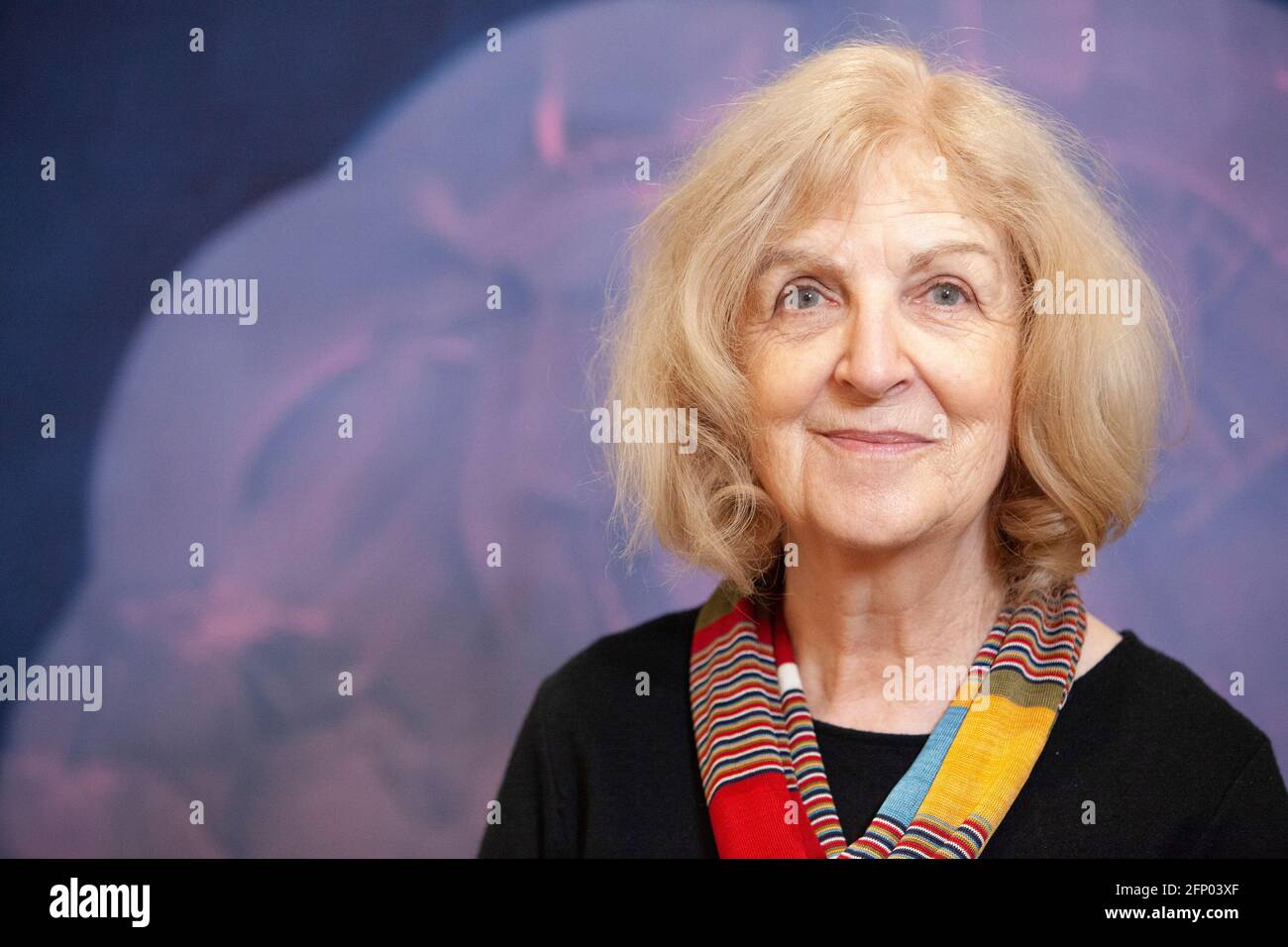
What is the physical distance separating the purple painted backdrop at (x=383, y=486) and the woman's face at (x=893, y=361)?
2.02ft

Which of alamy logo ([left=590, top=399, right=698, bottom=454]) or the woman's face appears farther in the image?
alamy logo ([left=590, top=399, right=698, bottom=454])

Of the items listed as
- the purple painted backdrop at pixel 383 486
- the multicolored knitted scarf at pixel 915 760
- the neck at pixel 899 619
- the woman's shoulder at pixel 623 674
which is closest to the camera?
the multicolored knitted scarf at pixel 915 760

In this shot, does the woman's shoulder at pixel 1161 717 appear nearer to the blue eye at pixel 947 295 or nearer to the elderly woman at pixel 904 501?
the elderly woman at pixel 904 501

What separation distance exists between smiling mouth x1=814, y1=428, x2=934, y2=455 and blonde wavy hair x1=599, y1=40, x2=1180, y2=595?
0.15m

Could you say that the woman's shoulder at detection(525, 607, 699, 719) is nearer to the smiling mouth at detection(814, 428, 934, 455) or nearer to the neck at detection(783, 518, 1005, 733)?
the neck at detection(783, 518, 1005, 733)

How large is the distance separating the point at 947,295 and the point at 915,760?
0.56 metres

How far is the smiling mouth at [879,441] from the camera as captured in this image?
4.80 feet

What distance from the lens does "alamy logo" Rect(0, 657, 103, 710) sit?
2.15 metres

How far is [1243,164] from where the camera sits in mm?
1905

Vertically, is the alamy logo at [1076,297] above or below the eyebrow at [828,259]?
below

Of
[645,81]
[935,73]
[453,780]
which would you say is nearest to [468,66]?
[645,81]

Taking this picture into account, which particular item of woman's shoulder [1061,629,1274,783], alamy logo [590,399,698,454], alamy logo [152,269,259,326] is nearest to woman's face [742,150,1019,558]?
alamy logo [590,399,698,454]

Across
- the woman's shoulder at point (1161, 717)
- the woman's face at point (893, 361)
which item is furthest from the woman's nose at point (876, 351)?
the woman's shoulder at point (1161, 717)

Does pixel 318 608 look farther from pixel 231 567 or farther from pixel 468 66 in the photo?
pixel 468 66
